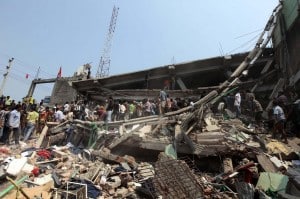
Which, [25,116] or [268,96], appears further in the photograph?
[268,96]

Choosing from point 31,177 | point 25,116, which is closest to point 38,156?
point 31,177

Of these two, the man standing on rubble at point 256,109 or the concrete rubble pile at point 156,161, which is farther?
the man standing on rubble at point 256,109

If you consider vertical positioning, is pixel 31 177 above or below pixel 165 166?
below

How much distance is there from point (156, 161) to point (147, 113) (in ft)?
17.9

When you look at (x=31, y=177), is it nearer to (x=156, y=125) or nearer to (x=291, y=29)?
(x=156, y=125)

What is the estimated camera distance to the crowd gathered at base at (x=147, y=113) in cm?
1088

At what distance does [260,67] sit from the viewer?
53.6ft

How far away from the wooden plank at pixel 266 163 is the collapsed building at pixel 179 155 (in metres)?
0.02

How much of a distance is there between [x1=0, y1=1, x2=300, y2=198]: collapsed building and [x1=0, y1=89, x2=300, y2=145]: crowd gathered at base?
57cm

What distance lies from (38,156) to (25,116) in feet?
11.7

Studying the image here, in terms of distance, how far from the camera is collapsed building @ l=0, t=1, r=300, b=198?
6.94m

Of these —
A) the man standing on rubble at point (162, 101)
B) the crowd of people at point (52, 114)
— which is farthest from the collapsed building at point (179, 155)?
the man standing on rubble at point (162, 101)

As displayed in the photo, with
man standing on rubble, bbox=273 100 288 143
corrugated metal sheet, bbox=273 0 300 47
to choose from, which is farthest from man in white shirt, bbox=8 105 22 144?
corrugated metal sheet, bbox=273 0 300 47

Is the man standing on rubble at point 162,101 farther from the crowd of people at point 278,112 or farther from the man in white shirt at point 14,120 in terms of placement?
the man in white shirt at point 14,120
